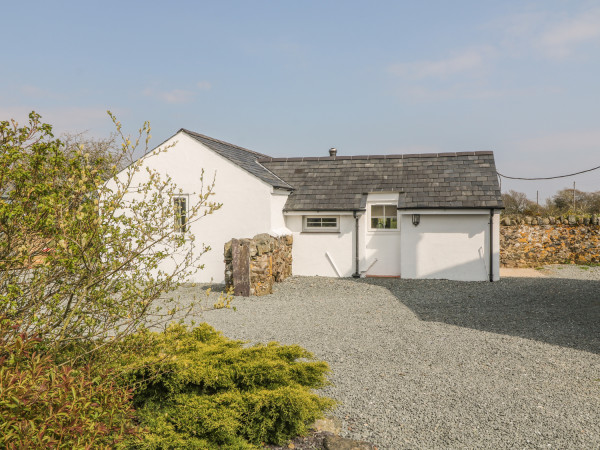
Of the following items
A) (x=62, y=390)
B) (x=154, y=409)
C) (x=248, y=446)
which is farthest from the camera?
(x=154, y=409)

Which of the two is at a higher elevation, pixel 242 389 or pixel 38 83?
pixel 38 83

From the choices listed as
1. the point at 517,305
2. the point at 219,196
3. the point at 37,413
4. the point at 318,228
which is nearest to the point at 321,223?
the point at 318,228

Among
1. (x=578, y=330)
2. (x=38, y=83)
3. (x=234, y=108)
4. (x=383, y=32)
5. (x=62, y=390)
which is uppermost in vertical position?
(x=383, y=32)

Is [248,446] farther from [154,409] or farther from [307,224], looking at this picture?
[307,224]

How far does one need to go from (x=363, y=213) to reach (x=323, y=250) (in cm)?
203

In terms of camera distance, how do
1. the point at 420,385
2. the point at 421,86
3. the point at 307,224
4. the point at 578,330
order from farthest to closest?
the point at 307,224 → the point at 421,86 → the point at 578,330 → the point at 420,385

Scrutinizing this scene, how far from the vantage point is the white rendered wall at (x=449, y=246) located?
15.2m

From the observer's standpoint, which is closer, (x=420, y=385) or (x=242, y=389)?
(x=242, y=389)

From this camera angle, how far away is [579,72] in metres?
13.7

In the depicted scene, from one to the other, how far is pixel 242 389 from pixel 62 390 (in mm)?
2069

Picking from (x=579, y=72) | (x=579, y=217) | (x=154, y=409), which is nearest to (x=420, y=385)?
(x=154, y=409)

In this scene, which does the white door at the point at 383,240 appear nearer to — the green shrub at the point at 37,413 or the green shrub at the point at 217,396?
the green shrub at the point at 217,396

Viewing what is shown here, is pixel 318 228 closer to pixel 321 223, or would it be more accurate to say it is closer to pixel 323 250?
pixel 321 223

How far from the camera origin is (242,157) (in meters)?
17.7
